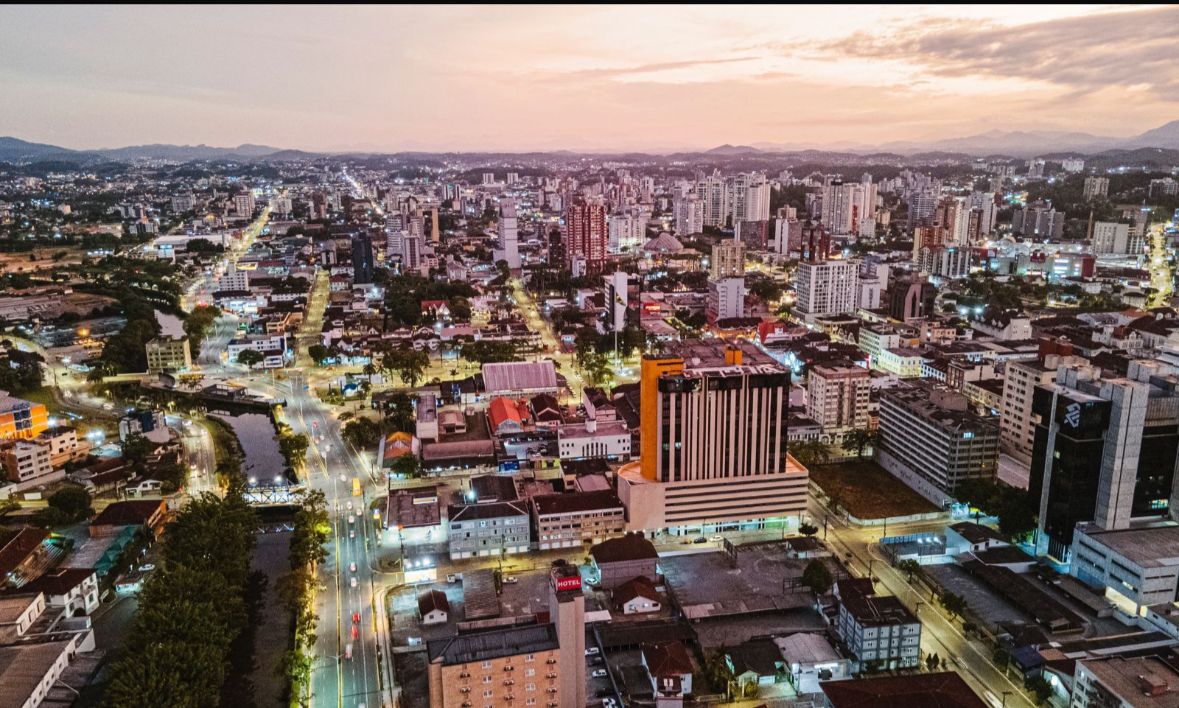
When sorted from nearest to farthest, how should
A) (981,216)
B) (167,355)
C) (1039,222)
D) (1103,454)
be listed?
(1103,454) < (167,355) < (1039,222) < (981,216)

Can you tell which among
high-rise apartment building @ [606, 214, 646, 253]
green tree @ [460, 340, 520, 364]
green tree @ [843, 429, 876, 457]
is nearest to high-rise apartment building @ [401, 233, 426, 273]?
high-rise apartment building @ [606, 214, 646, 253]

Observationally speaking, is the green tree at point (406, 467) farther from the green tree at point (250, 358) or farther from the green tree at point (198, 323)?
the green tree at point (198, 323)

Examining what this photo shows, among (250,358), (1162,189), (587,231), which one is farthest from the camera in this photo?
(1162,189)

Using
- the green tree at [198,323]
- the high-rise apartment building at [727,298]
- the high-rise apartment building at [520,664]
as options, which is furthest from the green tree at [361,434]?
the high-rise apartment building at [727,298]

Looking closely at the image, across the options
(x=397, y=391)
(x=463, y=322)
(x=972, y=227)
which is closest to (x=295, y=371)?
(x=397, y=391)

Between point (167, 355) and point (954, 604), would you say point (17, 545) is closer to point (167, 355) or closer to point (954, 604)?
point (167, 355)

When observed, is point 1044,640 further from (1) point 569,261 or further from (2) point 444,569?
(1) point 569,261

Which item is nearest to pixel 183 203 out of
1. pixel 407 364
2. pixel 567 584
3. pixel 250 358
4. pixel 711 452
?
pixel 250 358
